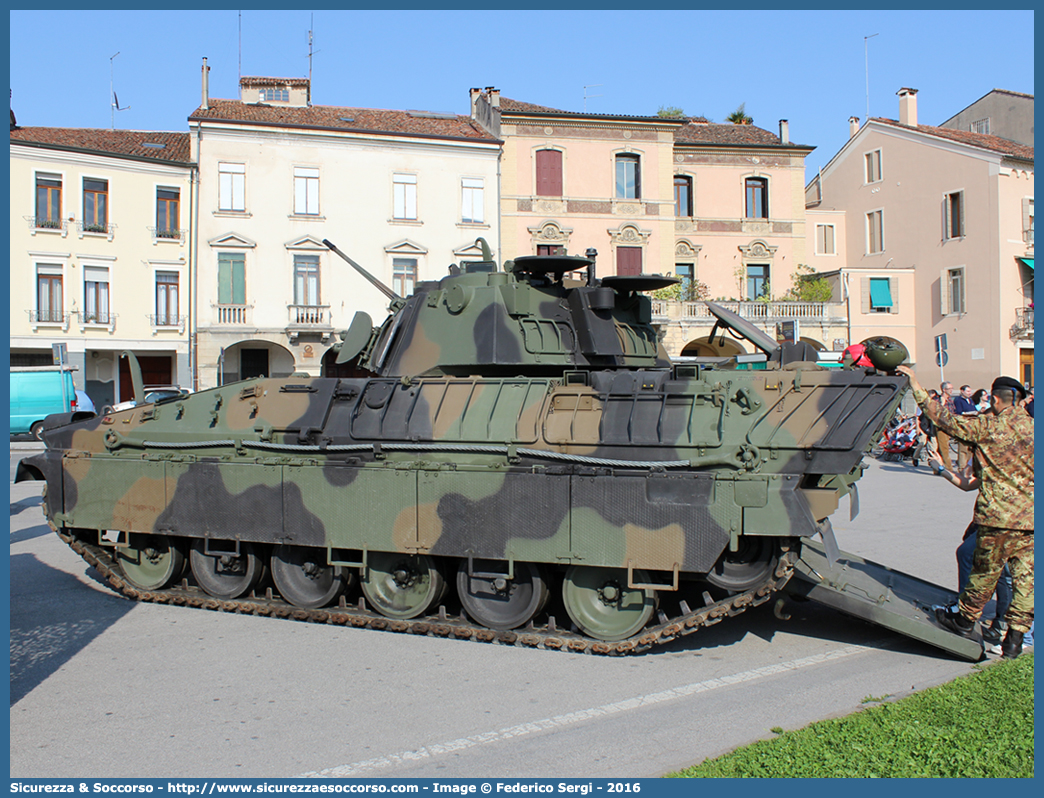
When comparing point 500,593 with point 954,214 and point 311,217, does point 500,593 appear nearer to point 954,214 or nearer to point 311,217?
point 311,217

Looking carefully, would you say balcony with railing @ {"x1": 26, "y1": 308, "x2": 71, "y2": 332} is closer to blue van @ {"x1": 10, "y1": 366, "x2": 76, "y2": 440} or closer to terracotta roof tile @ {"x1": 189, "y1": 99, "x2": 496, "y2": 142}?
blue van @ {"x1": 10, "y1": 366, "x2": 76, "y2": 440}

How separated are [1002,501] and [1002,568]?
52 cm

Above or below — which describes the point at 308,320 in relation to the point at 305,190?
below

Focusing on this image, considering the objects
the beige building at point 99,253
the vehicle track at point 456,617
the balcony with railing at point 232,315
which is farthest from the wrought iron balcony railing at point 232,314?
the vehicle track at point 456,617

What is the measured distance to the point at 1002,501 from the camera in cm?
639

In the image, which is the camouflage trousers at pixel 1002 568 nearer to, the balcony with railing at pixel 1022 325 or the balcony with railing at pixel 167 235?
the balcony with railing at pixel 1022 325

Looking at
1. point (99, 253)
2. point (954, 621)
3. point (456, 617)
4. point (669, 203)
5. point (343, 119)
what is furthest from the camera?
point (669, 203)

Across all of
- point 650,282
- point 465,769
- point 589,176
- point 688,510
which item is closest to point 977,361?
point 589,176

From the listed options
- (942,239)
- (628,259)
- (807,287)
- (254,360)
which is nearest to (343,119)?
(254,360)

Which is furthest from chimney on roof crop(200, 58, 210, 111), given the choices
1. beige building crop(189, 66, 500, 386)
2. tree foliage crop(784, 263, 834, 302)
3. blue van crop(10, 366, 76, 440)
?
tree foliage crop(784, 263, 834, 302)

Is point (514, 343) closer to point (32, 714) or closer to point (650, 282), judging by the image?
point (650, 282)

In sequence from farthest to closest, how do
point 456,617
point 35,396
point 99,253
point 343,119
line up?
point 343,119
point 99,253
point 35,396
point 456,617

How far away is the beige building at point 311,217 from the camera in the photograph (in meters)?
28.8

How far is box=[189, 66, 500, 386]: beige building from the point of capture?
28.8 meters
